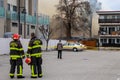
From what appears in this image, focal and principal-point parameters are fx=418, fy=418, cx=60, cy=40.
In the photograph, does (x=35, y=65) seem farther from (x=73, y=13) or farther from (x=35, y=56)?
(x=73, y=13)

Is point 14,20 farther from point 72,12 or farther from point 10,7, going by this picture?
point 72,12

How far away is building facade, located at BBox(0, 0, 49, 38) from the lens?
2184 inches

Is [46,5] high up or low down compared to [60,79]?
up

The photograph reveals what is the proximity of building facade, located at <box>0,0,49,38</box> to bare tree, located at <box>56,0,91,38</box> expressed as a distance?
24998 millimetres

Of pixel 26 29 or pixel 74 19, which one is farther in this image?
pixel 74 19

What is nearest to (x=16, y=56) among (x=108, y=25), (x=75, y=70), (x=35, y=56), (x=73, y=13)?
(x=35, y=56)

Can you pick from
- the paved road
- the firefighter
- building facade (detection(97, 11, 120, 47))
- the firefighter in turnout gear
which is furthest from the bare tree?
the firefighter

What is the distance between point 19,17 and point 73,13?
42.4 meters

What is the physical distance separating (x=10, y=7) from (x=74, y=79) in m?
44.3

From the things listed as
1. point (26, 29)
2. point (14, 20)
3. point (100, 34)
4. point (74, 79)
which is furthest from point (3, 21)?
point (100, 34)

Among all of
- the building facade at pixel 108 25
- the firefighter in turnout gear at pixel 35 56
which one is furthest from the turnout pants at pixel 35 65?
the building facade at pixel 108 25

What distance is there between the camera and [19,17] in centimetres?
5662

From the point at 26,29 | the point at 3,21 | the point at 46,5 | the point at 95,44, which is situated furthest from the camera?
the point at 46,5

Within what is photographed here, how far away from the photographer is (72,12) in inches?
3863
